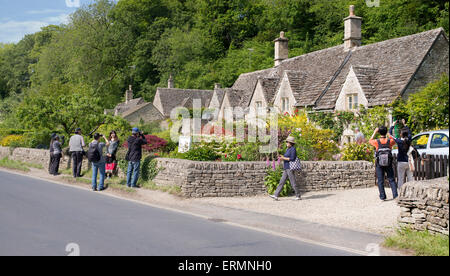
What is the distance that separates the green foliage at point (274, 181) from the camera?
13414 mm

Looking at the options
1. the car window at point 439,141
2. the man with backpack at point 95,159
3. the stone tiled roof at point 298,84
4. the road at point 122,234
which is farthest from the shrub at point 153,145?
the stone tiled roof at point 298,84

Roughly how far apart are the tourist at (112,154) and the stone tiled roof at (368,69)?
46.3 feet

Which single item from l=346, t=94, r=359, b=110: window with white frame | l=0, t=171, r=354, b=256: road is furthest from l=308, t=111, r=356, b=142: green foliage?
l=0, t=171, r=354, b=256: road

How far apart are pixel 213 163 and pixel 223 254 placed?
672 centimetres

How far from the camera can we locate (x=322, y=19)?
57.6m

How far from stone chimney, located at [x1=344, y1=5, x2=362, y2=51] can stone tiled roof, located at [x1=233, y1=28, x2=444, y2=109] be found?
77cm

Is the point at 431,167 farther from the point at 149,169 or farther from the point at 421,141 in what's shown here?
the point at 149,169

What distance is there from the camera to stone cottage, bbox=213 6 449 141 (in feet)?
76.7

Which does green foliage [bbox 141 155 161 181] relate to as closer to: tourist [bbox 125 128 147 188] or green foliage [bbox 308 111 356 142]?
tourist [bbox 125 128 147 188]

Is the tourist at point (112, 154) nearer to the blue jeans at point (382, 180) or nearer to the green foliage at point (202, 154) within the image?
the green foliage at point (202, 154)

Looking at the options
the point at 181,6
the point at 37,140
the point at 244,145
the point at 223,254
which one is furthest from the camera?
the point at 181,6

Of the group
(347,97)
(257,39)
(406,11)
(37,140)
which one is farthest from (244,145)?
(257,39)

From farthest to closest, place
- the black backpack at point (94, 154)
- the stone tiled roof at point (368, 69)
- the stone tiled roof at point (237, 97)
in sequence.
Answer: the stone tiled roof at point (237, 97), the stone tiled roof at point (368, 69), the black backpack at point (94, 154)

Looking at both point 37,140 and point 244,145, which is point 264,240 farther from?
point 37,140
